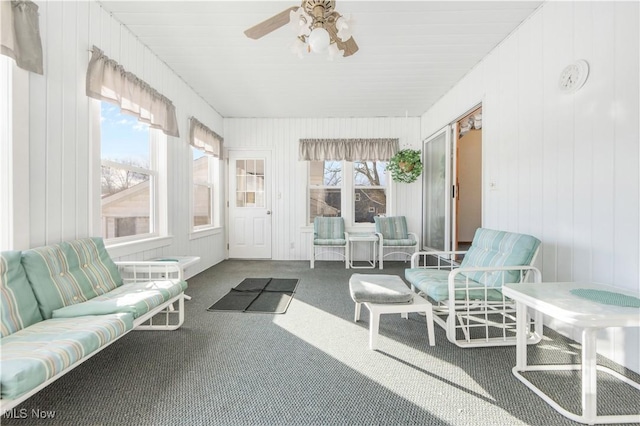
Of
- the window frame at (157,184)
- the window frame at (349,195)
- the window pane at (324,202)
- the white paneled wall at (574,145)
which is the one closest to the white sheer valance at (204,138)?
the window frame at (157,184)

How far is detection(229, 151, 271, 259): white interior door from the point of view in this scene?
205 inches

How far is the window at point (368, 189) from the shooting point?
5.19 metres

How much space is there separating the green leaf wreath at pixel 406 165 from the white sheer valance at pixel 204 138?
2839 mm

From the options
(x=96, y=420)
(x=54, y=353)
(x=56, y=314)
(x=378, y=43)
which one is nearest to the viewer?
(x=54, y=353)

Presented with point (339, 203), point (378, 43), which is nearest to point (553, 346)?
point (378, 43)

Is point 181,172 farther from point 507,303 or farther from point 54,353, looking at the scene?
point 507,303

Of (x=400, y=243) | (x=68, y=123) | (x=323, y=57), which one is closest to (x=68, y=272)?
(x=68, y=123)

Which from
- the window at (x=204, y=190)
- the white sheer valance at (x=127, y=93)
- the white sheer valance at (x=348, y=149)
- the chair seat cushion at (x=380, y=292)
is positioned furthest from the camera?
the white sheer valance at (x=348, y=149)

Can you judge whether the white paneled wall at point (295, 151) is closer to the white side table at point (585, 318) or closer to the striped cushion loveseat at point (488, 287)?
the striped cushion loveseat at point (488, 287)

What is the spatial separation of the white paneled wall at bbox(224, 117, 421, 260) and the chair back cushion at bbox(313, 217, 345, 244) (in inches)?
15.9

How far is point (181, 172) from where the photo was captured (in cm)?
364

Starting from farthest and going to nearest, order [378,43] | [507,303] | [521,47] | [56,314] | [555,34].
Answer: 1. [378,43]
2. [521,47]
3. [555,34]
4. [507,303]
5. [56,314]

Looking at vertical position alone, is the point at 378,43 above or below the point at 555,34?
above

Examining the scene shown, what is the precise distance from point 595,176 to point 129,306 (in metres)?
2.93
